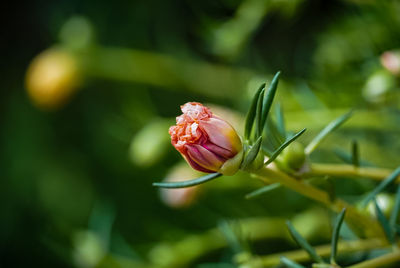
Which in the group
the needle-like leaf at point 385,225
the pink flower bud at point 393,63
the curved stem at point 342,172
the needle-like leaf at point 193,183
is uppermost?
the pink flower bud at point 393,63

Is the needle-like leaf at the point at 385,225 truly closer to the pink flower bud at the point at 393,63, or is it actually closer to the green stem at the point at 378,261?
the green stem at the point at 378,261

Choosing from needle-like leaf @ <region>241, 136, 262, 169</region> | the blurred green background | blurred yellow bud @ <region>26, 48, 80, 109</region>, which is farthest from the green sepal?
blurred yellow bud @ <region>26, 48, 80, 109</region>

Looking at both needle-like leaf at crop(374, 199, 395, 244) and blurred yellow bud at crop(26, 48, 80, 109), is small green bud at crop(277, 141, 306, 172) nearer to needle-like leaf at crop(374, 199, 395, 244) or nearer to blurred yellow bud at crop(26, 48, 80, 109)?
needle-like leaf at crop(374, 199, 395, 244)

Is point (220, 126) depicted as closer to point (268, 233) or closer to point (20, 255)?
point (268, 233)

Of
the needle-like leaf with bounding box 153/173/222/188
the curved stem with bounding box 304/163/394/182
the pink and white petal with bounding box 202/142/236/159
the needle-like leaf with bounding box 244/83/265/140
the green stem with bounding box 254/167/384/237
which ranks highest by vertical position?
the needle-like leaf with bounding box 244/83/265/140

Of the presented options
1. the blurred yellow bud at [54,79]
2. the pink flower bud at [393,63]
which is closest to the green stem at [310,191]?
the pink flower bud at [393,63]
